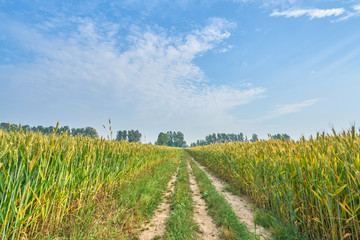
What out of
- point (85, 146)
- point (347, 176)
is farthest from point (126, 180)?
point (347, 176)

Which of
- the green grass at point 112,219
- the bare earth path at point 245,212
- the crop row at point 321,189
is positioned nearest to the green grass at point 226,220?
the bare earth path at point 245,212

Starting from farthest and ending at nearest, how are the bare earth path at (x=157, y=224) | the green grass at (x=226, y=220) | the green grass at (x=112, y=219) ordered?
1. the bare earth path at (x=157, y=224)
2. the green grass at (x=226, y=220)
3. the green grass at (x=112, y=219)

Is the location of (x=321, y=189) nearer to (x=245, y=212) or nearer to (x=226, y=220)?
(x=226, y=220)

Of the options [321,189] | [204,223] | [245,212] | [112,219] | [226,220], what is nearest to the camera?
A: [321,189]

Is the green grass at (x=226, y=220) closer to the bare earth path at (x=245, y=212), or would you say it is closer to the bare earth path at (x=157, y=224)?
the bare earth path at (x=245, y=212)

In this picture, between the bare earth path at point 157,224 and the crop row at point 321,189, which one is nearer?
the crop row at point 321,189

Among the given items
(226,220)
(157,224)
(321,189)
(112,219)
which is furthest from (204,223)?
(321,189)

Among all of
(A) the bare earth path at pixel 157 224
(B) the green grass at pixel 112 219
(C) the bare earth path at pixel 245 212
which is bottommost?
(C) the bare earth path at pixel 245 212

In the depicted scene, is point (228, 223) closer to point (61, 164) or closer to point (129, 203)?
point (129, 203)

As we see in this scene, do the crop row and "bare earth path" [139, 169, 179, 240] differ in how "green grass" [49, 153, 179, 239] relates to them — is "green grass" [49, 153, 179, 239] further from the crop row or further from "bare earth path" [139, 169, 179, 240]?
the crop row

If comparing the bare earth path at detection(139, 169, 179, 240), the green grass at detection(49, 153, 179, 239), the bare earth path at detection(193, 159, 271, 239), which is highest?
the green grass at detection(49, 153, 179, 239)

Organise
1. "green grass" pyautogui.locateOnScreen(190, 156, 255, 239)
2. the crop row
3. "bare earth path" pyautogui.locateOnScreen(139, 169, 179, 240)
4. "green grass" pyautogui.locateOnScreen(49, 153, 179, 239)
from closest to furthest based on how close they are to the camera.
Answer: the crop row
"green grass" pyautogui.locateOnScreen(49, 153, 179, 239)
"green grass" pyautogui.locateOnScreen(190, 156, 255, 239)
"bare earth path" pyautogui.locateOnScreen(139, 169, 179, 240)

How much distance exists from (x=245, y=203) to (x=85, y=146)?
5680mm

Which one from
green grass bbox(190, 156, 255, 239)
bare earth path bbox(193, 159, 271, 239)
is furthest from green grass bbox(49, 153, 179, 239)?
bare earth path bbox(193, 159, 271, 239)
